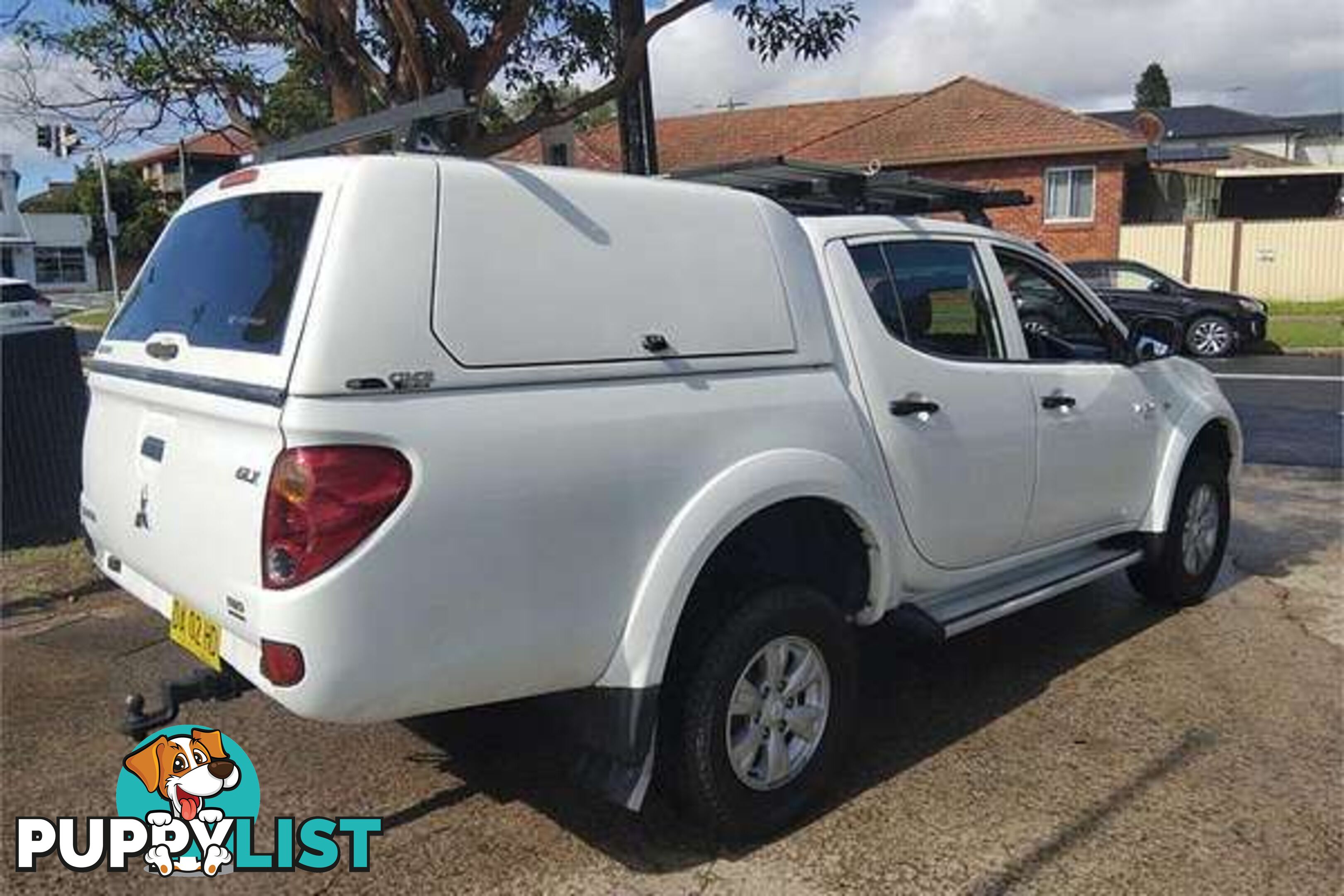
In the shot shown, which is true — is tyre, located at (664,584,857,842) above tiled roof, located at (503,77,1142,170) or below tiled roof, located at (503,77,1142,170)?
below

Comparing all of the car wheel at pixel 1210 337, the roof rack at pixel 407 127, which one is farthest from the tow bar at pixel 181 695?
the car wheel at pixel 1210 337

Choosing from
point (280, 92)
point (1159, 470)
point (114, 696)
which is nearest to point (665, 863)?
point (114, 696)

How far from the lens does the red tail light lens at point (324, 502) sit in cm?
265

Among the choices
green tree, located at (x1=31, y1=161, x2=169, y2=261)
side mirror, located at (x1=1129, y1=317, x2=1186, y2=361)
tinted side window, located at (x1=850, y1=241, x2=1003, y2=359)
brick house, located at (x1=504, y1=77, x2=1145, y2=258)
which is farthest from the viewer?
green tree, located at (x1=31, y1=161, x2=169, y2=261)

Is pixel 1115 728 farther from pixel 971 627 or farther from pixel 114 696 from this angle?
pixel 114 696

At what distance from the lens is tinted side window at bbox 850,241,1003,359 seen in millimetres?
4047

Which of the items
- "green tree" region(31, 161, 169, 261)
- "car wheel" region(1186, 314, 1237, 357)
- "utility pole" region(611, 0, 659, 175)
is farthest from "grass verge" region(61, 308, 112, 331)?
"utility pole" region(611, 0, 659, 175)

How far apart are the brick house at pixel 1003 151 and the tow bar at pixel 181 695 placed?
22.4 meters

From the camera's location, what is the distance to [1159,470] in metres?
5.30

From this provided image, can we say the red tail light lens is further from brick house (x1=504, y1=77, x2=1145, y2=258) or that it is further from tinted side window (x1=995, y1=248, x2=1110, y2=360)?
brick house (x1=504, y1=77, x2=1145, y2=258)

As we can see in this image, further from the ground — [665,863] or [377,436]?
[377,436]

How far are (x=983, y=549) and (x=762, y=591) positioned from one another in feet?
4.12

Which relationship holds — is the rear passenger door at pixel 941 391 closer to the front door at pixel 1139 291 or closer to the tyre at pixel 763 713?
the tyre at pixel 763 713

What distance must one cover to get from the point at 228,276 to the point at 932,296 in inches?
94.3
